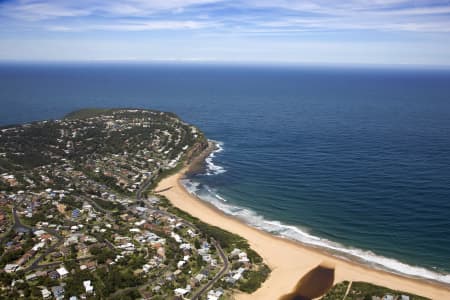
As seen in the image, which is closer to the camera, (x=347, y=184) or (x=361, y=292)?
(x=361, y=292)

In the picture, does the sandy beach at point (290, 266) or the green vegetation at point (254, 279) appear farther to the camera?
the sandy beach at point (290, 266)

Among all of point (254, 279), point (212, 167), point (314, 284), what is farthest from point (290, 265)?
point (212, 167)

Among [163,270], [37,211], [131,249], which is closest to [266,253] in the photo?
[163,270]

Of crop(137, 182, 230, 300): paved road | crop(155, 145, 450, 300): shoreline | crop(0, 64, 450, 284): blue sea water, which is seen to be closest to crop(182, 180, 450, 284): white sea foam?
crop(0, 64, 450, 284): blue sea water

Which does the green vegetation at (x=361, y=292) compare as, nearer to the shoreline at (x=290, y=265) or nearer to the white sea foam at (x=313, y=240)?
the shoreline at (x=290, y=265)

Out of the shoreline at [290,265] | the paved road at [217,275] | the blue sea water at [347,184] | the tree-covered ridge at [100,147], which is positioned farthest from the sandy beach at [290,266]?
the tree-covered ridge at [100,147]

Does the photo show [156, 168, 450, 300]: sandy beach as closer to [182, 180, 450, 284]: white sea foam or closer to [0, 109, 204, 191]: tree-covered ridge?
[182, 180, 450, 284]: white sea foam

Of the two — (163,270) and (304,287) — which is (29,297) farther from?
(304,287)

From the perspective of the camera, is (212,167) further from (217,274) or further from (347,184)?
(217,274)
